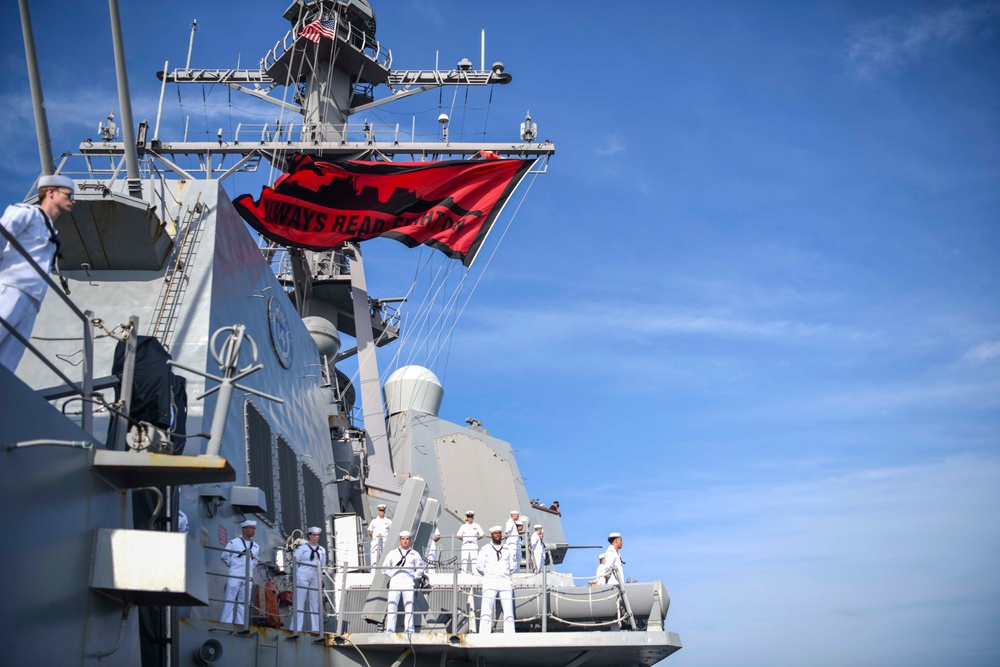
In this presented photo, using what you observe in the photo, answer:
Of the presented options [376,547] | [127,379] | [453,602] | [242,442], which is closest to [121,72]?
[127,379]

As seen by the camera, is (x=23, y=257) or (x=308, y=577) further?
(x=308, y=577)

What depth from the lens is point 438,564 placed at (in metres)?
10.5

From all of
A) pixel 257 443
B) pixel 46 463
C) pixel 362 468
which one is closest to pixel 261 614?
pixel 257 443

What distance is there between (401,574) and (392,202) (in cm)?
628

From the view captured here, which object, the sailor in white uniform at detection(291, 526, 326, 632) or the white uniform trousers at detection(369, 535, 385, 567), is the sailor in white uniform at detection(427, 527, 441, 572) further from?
the sailor in white uniform at detection(291, 526, 326, 632)

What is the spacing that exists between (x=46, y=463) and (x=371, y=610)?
5.38 m

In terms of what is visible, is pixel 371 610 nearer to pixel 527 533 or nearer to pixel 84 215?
pixel 527 533

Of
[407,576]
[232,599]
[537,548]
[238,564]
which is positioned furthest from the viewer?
[537,548]

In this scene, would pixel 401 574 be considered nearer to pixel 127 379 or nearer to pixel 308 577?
pixel 308 577

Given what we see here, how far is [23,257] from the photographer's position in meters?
4.71

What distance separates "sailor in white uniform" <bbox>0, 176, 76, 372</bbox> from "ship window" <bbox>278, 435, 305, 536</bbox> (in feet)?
15.0

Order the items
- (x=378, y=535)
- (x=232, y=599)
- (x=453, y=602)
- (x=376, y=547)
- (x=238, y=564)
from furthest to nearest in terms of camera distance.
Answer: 1. (x=378, y=535)
2. (x=376, y=547)
3. (x=453, y=602)
4. (x=238, y=564)
5. (x=232, y=599)

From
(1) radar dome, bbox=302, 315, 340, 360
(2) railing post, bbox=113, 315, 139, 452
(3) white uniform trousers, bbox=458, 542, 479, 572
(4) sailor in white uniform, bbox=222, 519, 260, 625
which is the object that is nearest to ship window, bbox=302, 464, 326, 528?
(3) white uniform trousers, bbox=458, 542, 479, 572

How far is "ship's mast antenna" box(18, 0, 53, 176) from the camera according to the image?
5407 millimetres
